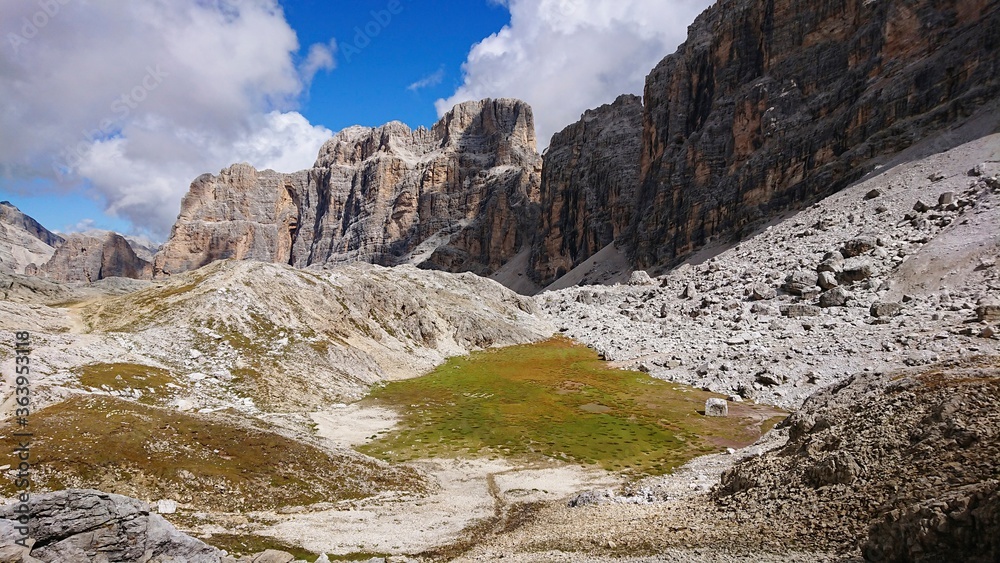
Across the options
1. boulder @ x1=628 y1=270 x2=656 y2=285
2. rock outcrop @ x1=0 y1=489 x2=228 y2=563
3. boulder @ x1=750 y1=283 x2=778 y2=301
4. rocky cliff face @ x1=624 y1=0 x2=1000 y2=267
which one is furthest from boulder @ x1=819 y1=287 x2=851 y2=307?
rock outcrop @ x1=0 y1=489 x2=228 y2=563

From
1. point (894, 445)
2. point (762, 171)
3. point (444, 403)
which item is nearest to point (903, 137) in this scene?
point (762, 171)

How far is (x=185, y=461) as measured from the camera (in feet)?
76.1

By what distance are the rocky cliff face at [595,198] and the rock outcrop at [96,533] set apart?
6576 inches

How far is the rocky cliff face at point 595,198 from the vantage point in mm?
178500

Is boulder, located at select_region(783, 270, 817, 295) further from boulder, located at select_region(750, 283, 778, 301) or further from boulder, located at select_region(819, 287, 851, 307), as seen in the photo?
boulder, located at select_region(819, 287, 851, 307)

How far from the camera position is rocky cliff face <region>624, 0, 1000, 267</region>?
9275 centimetres

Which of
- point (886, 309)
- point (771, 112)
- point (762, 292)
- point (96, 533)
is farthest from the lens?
point (771, 112)

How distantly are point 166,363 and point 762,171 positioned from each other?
12089 centimetres

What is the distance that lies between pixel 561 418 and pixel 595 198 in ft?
488

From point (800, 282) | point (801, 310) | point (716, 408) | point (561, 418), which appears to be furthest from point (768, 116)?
point (561, 418)

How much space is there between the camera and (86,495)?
14.0 m

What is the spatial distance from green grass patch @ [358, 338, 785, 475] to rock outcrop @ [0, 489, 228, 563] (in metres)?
18.9

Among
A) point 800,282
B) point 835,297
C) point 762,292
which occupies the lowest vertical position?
point 835,297

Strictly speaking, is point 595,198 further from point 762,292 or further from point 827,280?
point 827,280
